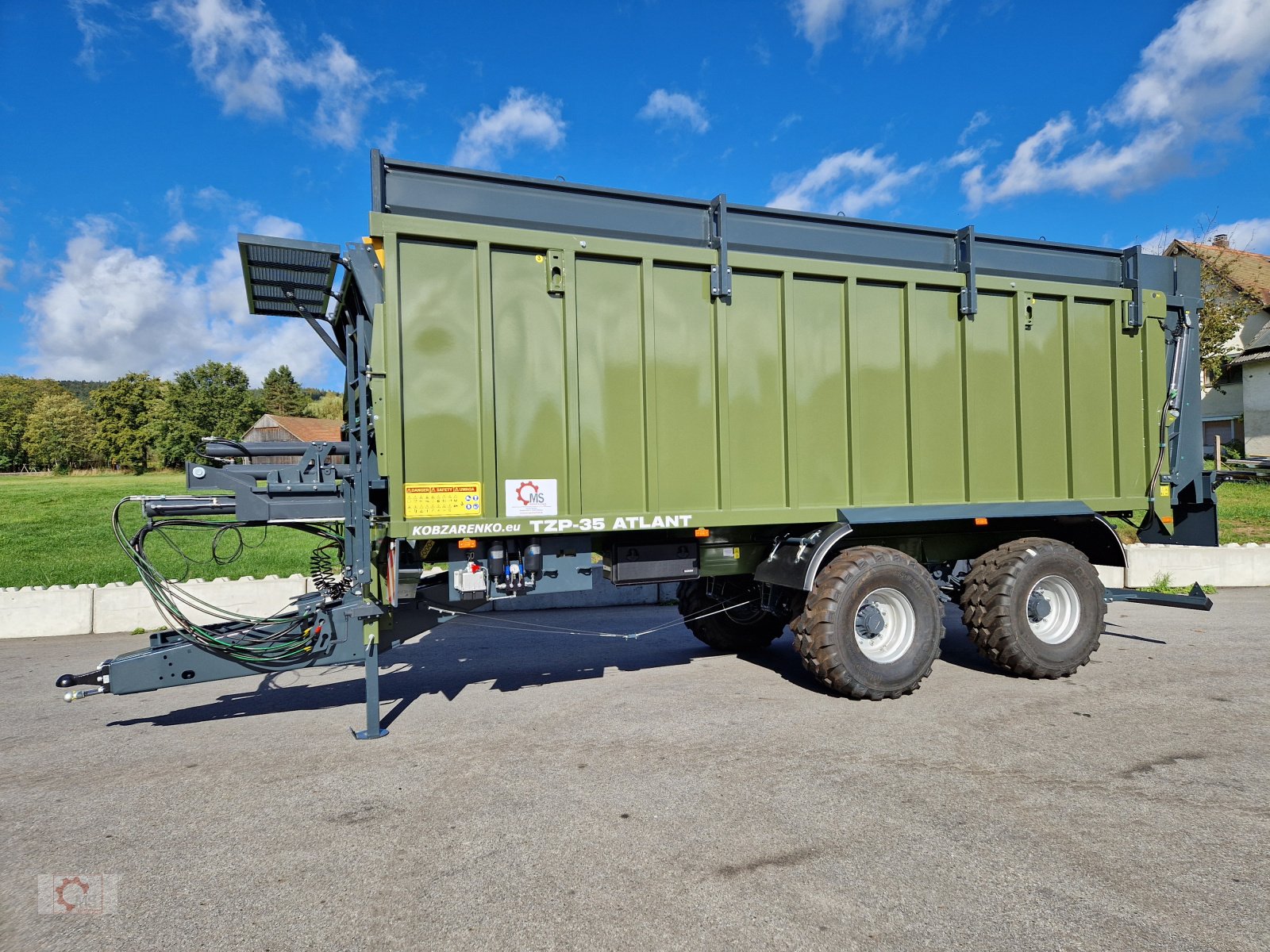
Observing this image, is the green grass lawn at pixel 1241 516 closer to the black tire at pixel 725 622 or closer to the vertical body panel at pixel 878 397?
the black tire at pixel 725 622

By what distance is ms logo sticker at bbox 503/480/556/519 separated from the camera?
16.2 ft

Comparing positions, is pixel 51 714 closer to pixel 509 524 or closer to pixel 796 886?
pixel 509 524

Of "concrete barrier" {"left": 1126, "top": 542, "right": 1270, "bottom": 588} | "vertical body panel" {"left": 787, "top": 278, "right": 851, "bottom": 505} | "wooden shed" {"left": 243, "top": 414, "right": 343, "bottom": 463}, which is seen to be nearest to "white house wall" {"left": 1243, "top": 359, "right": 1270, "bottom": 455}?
"concrete barrier" {"left": 1126, "top": 542, "right": 1270, "bottom": 588}

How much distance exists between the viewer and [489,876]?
125 inches

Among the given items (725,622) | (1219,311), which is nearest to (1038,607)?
(725,622)

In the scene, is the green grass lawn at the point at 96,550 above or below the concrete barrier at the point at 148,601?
above

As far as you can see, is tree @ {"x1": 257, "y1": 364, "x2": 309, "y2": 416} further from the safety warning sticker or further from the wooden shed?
the safety warning sticker

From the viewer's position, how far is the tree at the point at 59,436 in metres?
69.2

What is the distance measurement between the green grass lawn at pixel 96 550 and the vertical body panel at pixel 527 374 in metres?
2.26

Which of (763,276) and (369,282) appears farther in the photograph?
(763,276)

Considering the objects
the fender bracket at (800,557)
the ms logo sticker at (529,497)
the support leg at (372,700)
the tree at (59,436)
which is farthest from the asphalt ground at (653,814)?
the tree at (59,436)

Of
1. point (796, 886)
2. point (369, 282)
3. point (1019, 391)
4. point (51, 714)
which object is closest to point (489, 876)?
point (796, 886)

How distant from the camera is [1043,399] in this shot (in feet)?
20.6

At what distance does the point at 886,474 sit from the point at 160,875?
5.23 m
